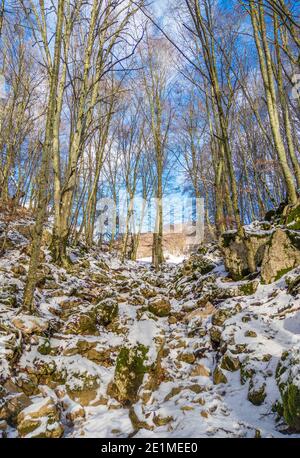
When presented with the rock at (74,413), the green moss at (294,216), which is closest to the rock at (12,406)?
the rock at (74,413)

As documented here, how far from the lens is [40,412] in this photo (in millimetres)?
2938

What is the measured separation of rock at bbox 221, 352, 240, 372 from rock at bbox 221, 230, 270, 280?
9.35ft

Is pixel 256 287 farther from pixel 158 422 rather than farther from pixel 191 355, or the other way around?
pixel 158 422

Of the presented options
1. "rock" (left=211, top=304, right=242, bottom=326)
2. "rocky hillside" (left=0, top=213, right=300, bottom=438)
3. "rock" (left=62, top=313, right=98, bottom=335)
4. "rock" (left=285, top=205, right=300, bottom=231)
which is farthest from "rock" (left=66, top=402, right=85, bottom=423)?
"rock" (left=285, top=205, right=300, bottom=231)

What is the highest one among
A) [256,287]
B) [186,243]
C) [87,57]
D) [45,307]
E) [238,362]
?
[87,57]

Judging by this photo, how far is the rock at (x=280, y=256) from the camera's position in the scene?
17.4 ft

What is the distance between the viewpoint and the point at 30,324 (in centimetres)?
438

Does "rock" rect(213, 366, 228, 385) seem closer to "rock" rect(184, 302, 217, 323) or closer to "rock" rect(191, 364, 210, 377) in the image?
"rock" rect(191, 364, 210, 377)

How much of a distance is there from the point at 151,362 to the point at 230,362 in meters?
1.19

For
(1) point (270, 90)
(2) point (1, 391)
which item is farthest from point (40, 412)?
(1) point (270, 90)

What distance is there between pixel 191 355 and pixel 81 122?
6.98 metres

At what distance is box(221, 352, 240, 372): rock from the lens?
3738mm

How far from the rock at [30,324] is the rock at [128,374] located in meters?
1.38
